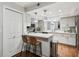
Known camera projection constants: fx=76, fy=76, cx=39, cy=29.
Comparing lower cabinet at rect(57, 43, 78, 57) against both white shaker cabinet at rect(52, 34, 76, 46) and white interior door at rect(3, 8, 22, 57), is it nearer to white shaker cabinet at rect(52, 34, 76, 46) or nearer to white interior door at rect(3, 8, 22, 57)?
white shaker cabinet at rect(52, 34, 76, 46)

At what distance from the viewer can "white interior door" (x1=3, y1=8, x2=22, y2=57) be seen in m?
1.63

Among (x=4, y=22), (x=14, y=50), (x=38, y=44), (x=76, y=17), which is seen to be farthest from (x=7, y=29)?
(x=76, y=17)

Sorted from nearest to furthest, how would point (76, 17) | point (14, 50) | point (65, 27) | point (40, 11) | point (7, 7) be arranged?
point (76, 17) < point (65, 27) < point (40, 11) < point (7, 7) < point (14, 50)

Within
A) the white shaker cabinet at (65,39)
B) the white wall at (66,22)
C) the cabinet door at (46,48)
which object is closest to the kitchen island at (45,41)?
the cabinet door at (46,48)

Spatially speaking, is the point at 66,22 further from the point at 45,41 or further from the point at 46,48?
the point at 46,48

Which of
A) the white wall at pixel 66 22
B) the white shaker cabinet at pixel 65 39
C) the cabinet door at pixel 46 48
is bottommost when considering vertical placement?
the cabinet door at pixel 46 48

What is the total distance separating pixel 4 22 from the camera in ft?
5.24

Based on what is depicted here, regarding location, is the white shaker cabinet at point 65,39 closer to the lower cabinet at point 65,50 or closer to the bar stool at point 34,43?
A: the lower cabinet at point 65,50

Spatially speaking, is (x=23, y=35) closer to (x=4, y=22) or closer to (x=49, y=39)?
(x=4, y=22)

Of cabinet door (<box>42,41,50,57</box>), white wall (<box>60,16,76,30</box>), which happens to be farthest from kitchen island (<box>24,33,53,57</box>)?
white wall (<box>60,16,76,30</box>)

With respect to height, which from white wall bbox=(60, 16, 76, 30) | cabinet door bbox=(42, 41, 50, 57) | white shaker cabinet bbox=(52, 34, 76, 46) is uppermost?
white wall bbox=(60, 16, 76, 30)

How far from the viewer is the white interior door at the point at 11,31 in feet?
5.34

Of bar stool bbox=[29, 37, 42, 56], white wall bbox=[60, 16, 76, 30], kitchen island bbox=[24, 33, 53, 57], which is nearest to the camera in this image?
white wall bbox=[60, 16, 76, 30]

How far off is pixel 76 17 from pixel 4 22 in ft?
4.59
